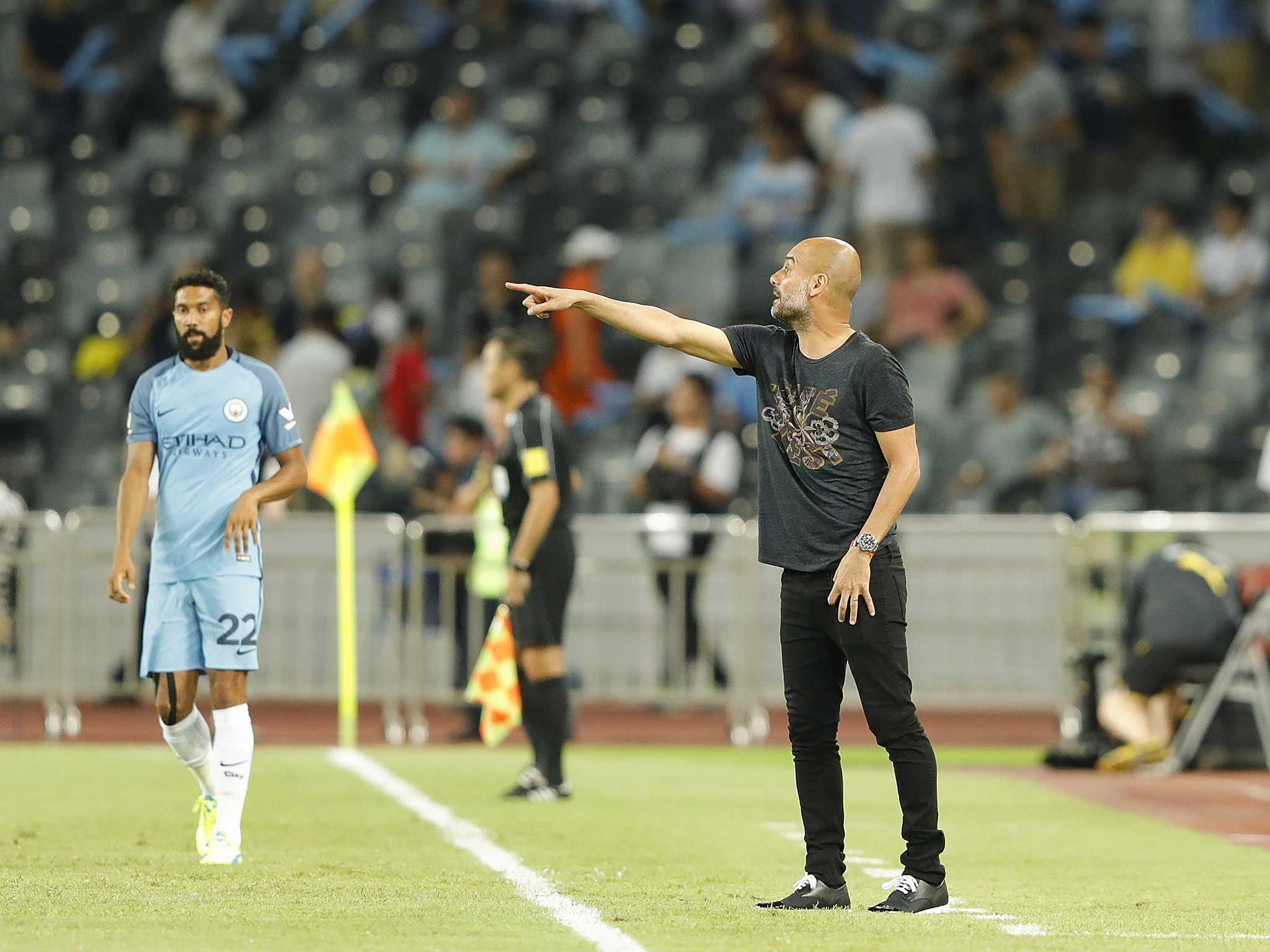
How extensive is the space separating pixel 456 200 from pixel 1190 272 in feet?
23.9

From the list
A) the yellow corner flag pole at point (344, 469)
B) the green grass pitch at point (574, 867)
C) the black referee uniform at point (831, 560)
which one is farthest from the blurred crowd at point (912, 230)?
the black referee uniform at point (831, 560)

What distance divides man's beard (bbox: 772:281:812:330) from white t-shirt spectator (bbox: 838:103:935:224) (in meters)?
13.5

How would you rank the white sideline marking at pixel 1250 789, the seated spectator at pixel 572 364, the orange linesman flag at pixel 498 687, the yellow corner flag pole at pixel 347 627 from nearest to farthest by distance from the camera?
the orange linesman flag at pixel 498 687 < the white sideline marking at pixel 1250 789 < the yellow corner flag pole at pixel 347 627 < the seated spectator at pixel 572 364

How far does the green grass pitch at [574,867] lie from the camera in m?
6.09

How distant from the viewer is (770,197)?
20141 millimetres

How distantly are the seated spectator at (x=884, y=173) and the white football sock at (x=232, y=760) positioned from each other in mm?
12839

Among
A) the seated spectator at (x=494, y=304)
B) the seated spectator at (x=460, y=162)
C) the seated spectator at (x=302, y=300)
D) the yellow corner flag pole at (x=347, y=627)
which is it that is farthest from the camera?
the seated spectator at (x=460, y=162)

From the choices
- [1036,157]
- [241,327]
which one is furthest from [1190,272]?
[241,327]

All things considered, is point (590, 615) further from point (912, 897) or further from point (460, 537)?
point (912, 897)

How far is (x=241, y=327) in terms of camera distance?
17953 millimetres

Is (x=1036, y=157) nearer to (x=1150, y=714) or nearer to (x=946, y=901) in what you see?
(x=1150, y=714)

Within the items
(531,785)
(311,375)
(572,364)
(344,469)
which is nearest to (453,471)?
(344,469)

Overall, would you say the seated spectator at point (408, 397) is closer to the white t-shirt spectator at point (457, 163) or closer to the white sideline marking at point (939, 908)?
the white t-shirt spectator at point (457, 163)

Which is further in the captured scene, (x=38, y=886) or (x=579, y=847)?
(x=579, y=847)
